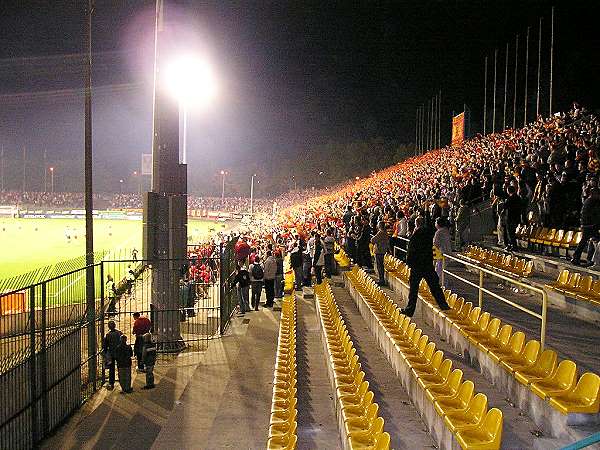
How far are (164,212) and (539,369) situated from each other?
10413 mm

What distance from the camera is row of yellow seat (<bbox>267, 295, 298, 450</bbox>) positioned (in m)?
5.20

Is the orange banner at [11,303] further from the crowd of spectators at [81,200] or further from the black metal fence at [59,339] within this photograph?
the crowd of spectators at [81,200]

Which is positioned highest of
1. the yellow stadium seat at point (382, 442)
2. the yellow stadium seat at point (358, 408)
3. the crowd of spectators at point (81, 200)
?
the crowd of spectators at point (81, 200)

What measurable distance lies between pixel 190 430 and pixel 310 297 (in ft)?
27.3

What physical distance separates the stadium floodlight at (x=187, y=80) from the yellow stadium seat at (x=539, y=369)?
10.9 m

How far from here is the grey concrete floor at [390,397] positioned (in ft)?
17.6

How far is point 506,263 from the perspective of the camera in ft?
36.0

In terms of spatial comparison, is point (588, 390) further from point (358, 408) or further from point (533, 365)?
point (358, 408)

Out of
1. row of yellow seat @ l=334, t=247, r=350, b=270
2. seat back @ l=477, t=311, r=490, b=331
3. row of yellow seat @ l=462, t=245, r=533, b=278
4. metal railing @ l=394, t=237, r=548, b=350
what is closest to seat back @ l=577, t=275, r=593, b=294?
metal railing @ l=394, t=237, r=548, b=350

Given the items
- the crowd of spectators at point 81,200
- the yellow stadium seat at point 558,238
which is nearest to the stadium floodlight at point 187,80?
the yellow stadium seat at point 558,238

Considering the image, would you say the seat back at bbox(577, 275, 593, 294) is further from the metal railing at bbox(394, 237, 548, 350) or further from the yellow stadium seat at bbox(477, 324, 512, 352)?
the yellow stadium seat at bbox(477, 324, 512, 352)

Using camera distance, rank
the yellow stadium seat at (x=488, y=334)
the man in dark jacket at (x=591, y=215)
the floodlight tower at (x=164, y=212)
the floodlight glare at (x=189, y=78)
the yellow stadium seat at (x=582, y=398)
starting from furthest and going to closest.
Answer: the floodlight glare at (x=189, y=78)
the floodlight tower at (x=164, y=212)
the man in dark jacket at (x=591, y=215)
the yellow stadium seat at (x=488, y=334)
the yellow stadium seat at (x=582, y=398)

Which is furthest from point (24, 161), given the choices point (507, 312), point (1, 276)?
point (507, 312)

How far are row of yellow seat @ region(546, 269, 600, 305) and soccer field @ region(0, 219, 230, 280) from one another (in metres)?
22.1
